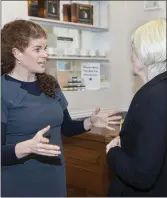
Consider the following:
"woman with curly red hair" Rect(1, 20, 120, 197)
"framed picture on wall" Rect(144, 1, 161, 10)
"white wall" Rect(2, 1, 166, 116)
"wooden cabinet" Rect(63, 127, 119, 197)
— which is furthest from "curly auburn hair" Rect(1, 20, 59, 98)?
"framed picture on wall" Rect(144, 1, 161, 10)

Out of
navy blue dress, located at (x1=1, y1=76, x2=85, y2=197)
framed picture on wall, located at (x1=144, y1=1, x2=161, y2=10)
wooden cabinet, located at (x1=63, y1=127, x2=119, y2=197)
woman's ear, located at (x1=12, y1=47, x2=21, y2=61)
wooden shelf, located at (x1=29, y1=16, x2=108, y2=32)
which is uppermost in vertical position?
framed picture on wall, located at (x1=144, y1=1, x2=161, y2=10)

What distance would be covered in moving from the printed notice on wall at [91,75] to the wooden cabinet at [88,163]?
577mm

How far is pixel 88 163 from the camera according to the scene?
7.29 feet

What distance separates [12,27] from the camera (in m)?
1.36

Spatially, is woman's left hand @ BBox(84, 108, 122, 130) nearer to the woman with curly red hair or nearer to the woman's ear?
A: the woman with curly red hair

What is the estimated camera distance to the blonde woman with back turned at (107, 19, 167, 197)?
1013 millimetres

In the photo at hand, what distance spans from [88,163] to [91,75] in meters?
0.81

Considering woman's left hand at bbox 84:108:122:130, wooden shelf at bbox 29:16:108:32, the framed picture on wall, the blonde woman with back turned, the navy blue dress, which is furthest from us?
the framed picture on wall

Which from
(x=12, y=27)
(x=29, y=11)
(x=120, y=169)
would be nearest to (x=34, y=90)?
(x=12, y=27)

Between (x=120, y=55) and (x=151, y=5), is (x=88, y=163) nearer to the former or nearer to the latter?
(x=120, y=55)

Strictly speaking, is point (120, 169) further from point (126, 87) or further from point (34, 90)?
point (126, 87)

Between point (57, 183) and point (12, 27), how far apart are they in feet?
2.22

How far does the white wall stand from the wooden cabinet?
0.44 m

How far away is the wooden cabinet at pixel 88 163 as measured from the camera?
215cm
